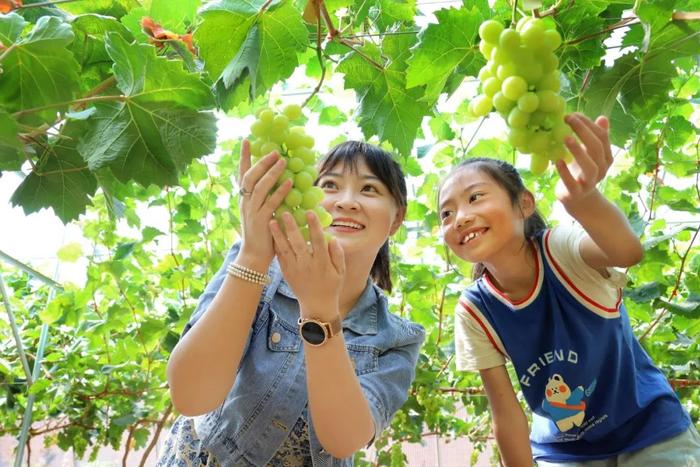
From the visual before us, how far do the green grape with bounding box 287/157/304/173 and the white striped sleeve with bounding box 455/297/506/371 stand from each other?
3.04 ft

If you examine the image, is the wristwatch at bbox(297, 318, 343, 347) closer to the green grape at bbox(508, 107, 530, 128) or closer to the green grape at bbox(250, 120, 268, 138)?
the green grape at bbox(250, 120, 268, 138)

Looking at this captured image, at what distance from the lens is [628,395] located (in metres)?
1.49

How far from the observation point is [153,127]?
102 cm

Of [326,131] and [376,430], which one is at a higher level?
[326,131]

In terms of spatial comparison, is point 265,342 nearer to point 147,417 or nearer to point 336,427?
point 336,427

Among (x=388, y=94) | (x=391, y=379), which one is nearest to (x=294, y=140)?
(x=388, y=94)

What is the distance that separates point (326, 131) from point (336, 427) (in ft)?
4.80

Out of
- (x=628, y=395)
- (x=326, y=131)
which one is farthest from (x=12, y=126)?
(x=326, y=131)

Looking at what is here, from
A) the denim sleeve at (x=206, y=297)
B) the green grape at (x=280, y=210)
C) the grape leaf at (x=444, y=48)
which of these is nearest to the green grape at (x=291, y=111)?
the green grape at (x=280, y=210)

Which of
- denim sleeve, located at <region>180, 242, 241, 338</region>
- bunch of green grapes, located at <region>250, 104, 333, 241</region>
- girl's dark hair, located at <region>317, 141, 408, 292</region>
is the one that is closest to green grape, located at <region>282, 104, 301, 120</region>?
bunch of green grapes, located at <region>250, 104, 333, 241</region>

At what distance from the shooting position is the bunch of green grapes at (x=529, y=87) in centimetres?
62

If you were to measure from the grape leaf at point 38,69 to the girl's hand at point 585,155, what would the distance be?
2.12 feet

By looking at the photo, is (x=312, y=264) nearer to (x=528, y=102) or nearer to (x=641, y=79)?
(x=528, y=102)

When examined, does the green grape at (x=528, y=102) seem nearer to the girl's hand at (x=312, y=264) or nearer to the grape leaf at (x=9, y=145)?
the girl's hand at (x=312, y=264)
